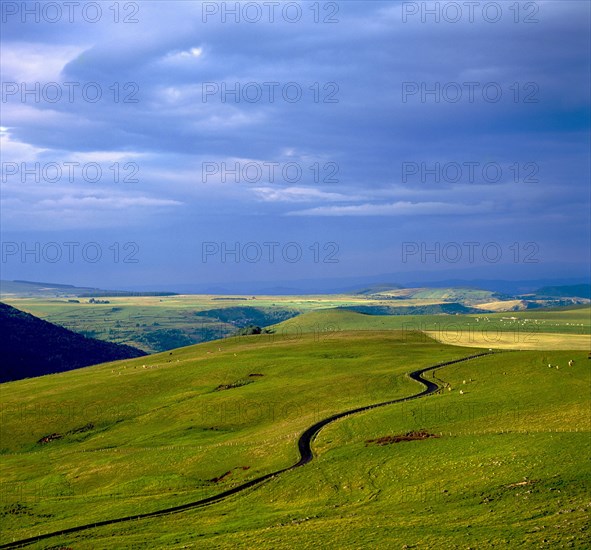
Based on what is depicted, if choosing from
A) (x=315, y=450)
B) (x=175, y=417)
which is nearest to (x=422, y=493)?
(x=315, y=450)

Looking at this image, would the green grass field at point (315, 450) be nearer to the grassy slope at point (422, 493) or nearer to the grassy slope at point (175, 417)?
the grassy slope at point (422, 493)

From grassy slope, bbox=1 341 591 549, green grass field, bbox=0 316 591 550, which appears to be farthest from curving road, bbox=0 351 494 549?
grassy slope, bbox=1 341 591 549

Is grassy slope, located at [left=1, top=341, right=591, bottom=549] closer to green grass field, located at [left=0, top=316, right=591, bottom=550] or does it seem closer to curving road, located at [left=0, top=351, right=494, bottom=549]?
green grass field, located at [left=0, top=316, right=591, bottom=550]

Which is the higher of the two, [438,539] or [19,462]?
[438,539]

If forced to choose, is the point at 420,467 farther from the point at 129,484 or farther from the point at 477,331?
the point at 477,331

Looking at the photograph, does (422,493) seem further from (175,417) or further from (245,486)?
(175,417)

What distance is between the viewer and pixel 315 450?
69.8 m

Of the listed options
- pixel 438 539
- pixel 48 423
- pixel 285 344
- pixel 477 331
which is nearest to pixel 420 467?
pixel 438 539

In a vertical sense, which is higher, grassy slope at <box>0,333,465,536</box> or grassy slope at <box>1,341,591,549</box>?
grassy slope at <box>1,341,591,549</box>

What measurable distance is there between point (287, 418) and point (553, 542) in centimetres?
5521

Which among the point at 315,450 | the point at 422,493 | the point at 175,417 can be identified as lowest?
the point at 175,417

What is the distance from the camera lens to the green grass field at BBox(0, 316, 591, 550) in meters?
45.5

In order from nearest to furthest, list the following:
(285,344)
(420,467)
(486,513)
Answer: (486,513) < (420,467) < (285,344)

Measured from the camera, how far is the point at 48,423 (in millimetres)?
99062
